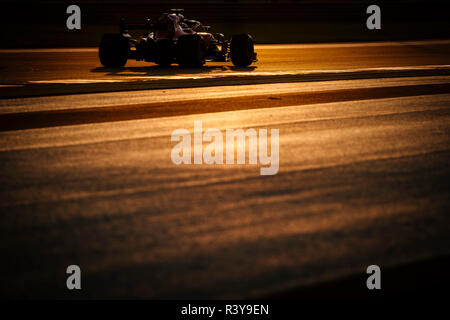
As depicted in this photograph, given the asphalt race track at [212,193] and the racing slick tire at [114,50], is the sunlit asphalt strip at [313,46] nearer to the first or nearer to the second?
the racing slick tire at [114,50]

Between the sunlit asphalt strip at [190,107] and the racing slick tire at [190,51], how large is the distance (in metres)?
4.02

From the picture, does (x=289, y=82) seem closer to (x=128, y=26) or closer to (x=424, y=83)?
(x=424, y=83)

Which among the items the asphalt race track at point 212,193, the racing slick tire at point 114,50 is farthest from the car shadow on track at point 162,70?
the asphalt race track at point 212,193

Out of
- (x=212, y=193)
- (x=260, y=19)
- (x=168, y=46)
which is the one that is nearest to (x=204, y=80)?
(x=168, y=46)

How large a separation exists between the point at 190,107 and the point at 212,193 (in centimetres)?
409

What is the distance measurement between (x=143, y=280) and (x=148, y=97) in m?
6.52

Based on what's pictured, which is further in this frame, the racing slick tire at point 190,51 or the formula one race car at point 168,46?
the formula one race car at point 168,46

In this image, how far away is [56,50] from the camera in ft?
58.5

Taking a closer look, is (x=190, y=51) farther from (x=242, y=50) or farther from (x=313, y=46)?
(x=313, y=46)

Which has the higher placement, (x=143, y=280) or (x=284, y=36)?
(x=284, y=36)

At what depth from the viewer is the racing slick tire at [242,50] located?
13.9m

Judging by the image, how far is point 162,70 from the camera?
13500 mm

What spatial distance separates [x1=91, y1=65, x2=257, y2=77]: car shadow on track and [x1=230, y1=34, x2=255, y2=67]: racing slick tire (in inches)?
7.1
